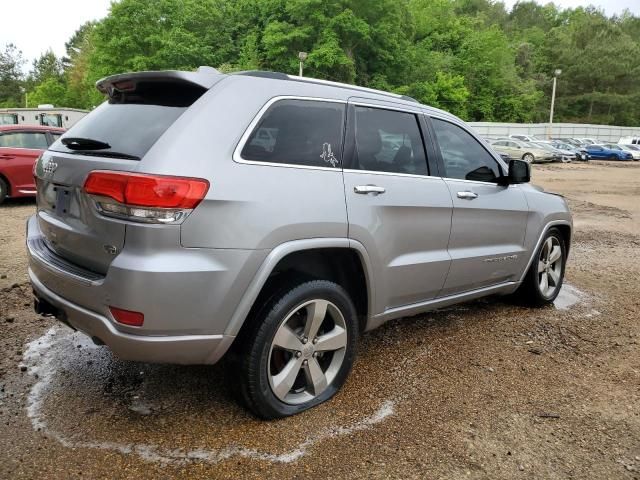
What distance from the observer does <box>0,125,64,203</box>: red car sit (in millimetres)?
9617

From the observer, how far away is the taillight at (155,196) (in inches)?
92.4

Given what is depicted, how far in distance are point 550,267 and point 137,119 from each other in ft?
13.1

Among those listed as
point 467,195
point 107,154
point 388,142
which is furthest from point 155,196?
point 467,195

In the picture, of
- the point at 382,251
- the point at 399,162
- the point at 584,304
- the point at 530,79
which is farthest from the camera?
the point at 530,79

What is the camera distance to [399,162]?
3.45 meters

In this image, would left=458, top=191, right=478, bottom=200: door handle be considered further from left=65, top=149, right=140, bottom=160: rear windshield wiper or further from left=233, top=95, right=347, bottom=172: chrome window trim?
left=65, top=149, right=140, bottom=160: rear windshield wiper

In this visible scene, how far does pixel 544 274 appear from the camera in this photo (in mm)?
4965

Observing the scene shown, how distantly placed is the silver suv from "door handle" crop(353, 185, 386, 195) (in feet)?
0.04

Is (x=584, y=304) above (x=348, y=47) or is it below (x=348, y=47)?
below

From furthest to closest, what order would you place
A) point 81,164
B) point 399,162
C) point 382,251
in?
1. point 399,162
2. point 382,251
3. point 81,164

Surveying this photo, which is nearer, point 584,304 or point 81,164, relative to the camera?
point 81,164

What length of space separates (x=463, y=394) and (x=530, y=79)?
Answer: 7681cm

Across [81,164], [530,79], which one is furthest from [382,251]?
[530,79]

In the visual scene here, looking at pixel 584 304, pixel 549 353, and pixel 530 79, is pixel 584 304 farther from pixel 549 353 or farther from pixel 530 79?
pixel 530 79
